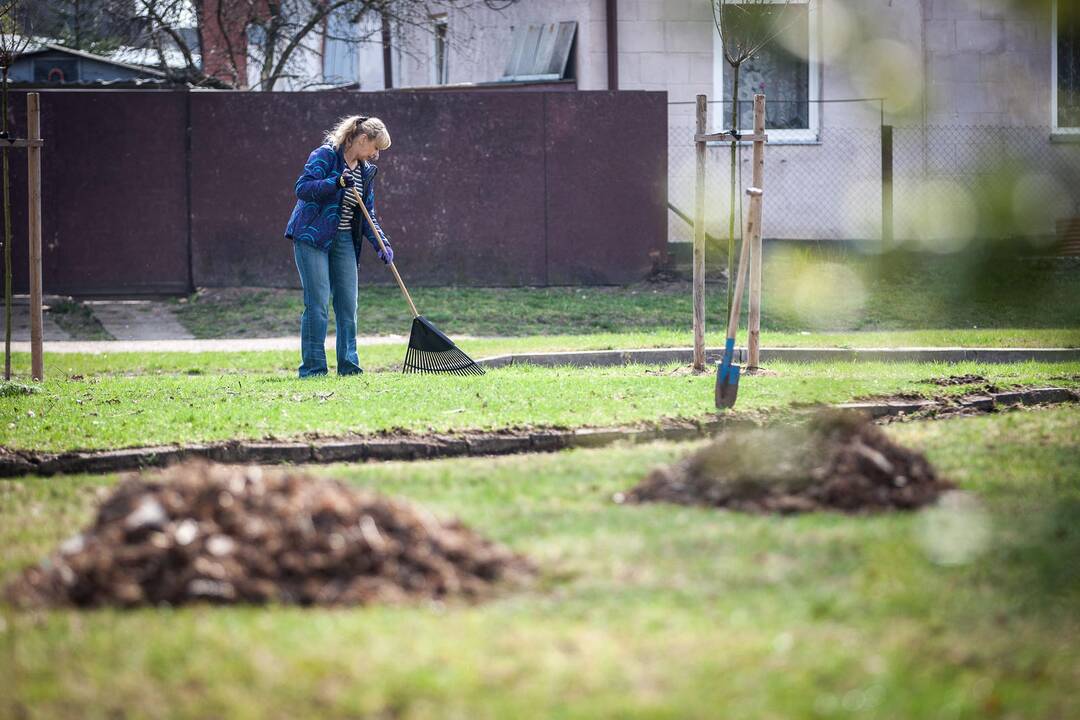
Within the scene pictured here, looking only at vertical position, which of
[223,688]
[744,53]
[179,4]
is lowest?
[223,688]

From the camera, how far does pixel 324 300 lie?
Result: 949 cm

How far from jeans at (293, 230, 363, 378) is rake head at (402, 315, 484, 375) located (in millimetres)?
468

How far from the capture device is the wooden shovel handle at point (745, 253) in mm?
7285

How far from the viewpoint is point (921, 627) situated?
3.25 metres

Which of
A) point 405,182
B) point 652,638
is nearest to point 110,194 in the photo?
point 405,182

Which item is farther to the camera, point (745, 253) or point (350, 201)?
point (350, 201)

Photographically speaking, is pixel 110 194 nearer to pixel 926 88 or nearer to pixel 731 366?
pixel 731 366

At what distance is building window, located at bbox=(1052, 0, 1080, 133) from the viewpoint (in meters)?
1.38

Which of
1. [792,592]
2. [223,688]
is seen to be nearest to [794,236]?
[792,592]

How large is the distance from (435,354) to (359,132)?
1748mm

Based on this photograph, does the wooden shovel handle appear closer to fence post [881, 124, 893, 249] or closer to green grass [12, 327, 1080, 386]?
green grass [12, 327, 1080, 386]

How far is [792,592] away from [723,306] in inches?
428

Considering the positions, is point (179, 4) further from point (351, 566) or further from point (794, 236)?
point (351, 566)

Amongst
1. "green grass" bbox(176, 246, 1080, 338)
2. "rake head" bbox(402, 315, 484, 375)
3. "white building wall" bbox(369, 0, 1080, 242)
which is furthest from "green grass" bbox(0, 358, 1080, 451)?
"white building wall" bbox(369, 0, 1080, 242)
